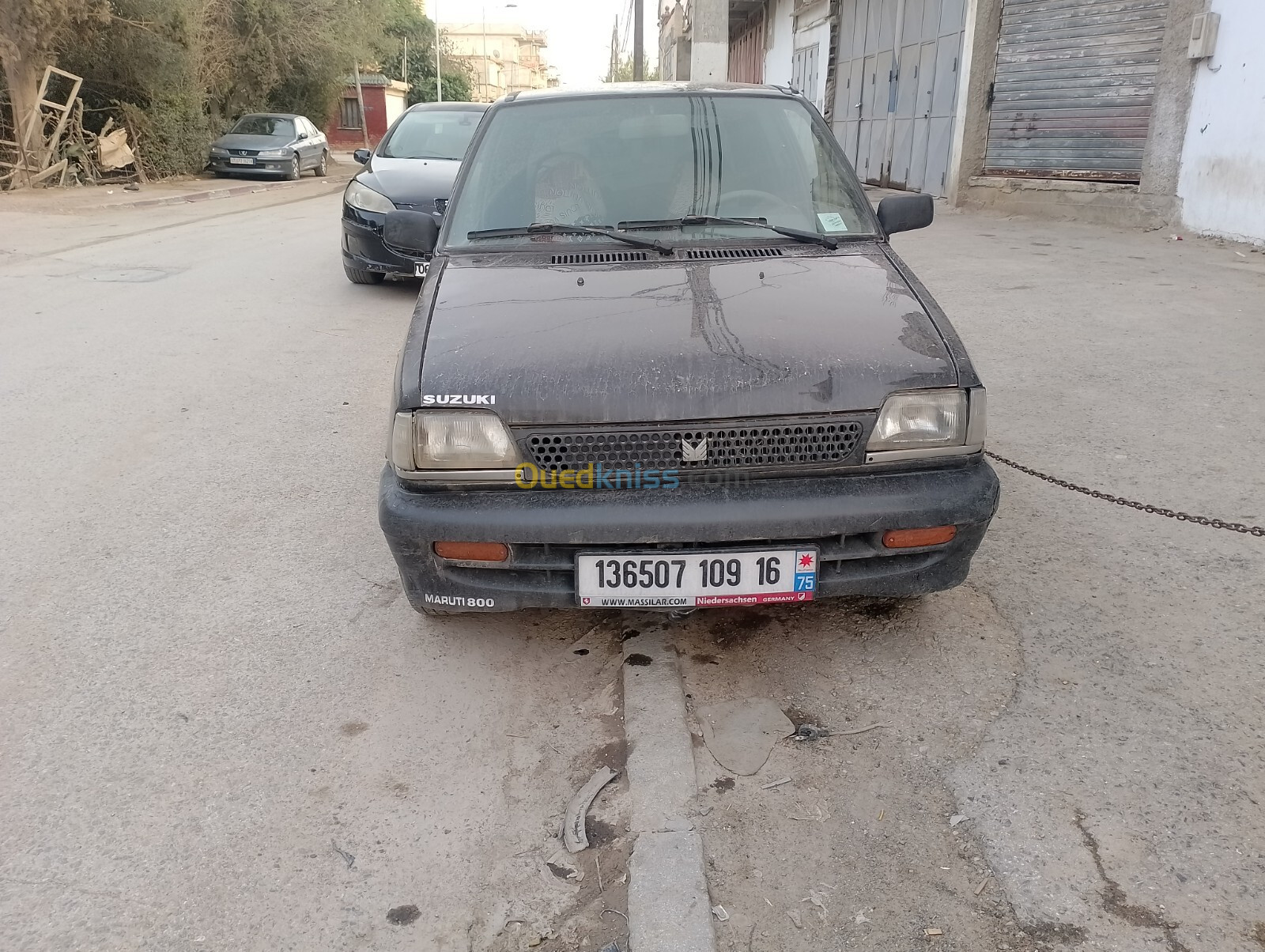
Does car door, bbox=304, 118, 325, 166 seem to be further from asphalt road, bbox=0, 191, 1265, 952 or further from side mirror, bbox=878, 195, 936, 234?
side mirror, bbox=878, 195, 936, 234

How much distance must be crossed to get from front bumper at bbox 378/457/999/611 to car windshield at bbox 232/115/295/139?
2350 centimetres

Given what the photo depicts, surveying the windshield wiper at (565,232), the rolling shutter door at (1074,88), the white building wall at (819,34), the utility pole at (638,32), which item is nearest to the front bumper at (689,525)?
the windshield wiper at (565,232)

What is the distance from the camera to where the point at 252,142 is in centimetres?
2273

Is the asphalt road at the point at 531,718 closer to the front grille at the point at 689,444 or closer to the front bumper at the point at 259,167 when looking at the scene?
the front grille at the point at 689,444

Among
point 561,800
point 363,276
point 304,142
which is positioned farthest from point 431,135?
point 304,142

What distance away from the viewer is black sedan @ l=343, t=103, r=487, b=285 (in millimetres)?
8039

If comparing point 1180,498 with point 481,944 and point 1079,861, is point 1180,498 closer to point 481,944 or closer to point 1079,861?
point 1079,861

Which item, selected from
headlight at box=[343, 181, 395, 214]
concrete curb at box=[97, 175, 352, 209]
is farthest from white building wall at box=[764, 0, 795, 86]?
headlight at box=[343, 181, 395, 214]

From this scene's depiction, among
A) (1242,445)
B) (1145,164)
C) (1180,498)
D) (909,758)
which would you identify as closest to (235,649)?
(909,758)

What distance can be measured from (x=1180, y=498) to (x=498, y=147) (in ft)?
10.3

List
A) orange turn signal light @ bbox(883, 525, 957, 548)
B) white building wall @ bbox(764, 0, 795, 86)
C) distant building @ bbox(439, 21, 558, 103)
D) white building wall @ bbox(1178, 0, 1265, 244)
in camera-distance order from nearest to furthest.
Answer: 1. orange turn signal light @ bbox(883, 525, 957, 548)
2. white building wall @ bbox(1178, 0, 1265, 244)
3. white building wall @ bbox(764, 0, 795, 86)
4. distant building @ bbox(439, 21, 558, 103)

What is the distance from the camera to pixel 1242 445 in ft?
15.0

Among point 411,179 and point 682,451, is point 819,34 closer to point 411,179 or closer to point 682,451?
point 411,179

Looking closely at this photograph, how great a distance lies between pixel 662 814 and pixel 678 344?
124 cm
